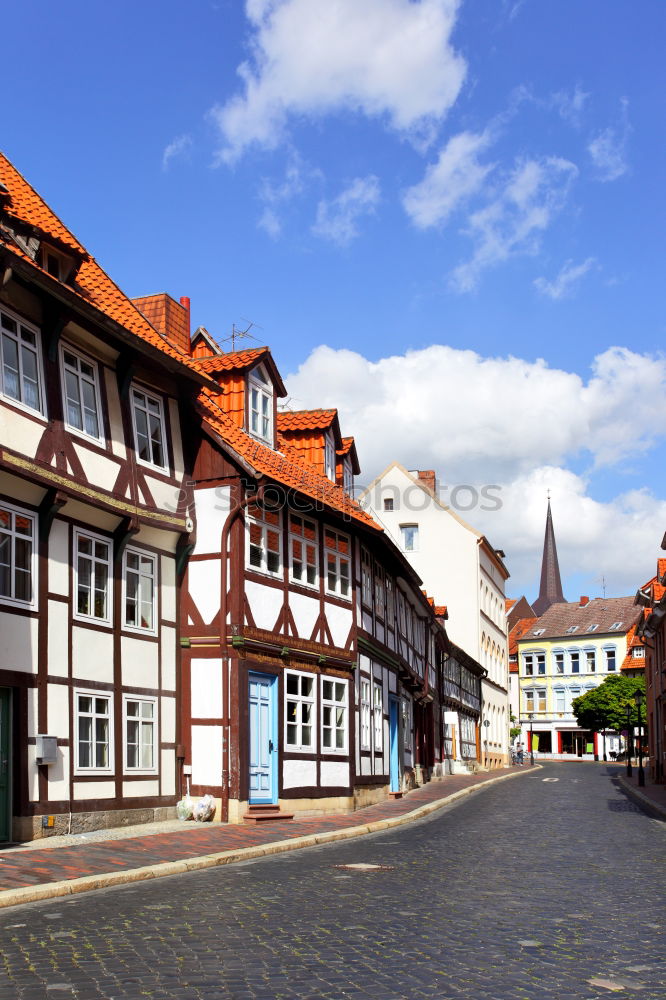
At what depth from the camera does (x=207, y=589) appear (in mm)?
22266

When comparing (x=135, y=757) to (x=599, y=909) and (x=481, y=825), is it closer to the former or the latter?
(x=481, y=825)

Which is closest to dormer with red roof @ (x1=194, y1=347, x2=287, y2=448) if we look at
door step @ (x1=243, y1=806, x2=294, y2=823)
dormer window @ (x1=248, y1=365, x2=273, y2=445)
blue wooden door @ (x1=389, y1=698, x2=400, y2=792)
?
dormer window @ (x1=248, y1=365, x2=273, y2=445)

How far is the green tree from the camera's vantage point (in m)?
87.5

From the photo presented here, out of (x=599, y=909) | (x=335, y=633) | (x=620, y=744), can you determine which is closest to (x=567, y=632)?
(x=620, y=744)

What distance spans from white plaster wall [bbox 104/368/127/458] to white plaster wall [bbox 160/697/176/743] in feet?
16.1

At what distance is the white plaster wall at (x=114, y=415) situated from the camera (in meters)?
19.8

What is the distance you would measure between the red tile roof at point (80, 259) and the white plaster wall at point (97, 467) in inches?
85.0

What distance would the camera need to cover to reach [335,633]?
26.5 m

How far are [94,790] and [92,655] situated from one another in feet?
7.32

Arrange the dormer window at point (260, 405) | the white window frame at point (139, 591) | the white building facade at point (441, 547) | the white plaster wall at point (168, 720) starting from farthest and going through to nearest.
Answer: the white building facade at point (441, 547) < the dormer window at point (260, 405) < the white plaster wall at point (168, 720) < the white window frame at point (139, 591)

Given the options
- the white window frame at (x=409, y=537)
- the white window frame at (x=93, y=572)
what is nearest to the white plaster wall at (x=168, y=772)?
the white window frame at (x=93, y=572)

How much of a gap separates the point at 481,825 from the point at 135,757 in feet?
21.9

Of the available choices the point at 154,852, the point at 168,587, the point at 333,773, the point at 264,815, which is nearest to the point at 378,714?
the point at 333,773

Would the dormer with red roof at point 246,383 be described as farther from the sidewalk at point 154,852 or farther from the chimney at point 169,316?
the sidewalk at point 154,852
